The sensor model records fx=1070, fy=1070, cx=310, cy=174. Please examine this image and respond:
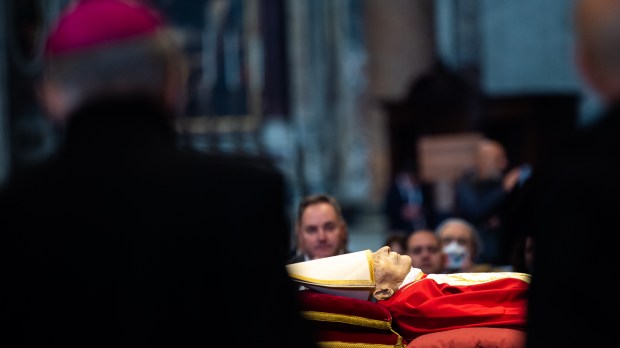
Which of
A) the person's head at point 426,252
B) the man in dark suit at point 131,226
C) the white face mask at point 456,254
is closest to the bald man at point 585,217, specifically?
the man in dark suit at point 131,226

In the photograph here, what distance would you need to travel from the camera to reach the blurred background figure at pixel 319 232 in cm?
478

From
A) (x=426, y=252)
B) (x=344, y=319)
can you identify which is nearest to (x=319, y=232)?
(x=426, y=252)

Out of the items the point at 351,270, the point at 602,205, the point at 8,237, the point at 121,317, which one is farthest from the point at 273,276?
the point at 351,270

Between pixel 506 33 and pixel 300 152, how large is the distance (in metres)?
3.42

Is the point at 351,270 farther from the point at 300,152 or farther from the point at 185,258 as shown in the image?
the point at 300,152

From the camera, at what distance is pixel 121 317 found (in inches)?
74.9

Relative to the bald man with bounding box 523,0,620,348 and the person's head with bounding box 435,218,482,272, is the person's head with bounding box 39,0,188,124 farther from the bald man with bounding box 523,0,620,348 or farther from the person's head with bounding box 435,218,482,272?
the person's head with bounding box 435,218,482,272

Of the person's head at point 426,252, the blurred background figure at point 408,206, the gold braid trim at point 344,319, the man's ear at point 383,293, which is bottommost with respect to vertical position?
the blurred background figure at point 408,206

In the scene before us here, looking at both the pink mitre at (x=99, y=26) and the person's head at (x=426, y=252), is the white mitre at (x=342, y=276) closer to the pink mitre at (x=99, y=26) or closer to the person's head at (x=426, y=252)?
the pink mitre at (x=99, y=26)

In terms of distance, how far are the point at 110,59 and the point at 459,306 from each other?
5.65 feet

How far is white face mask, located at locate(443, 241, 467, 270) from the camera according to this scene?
6.23 meters

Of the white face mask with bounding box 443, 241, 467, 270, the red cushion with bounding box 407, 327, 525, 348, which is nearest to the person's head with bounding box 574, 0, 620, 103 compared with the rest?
the red cushion with bounding box 407, 327, 525, 348

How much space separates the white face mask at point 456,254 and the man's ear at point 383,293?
2781 millimetres

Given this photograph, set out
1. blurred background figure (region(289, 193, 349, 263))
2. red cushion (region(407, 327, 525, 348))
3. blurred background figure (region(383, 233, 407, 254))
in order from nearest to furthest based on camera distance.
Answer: red cushion (region(407, 327, 525, 348)) < blurred background figure (region(289, 193, 349, 263)) < blurred background figure (region(383, 233, 407, 254))
